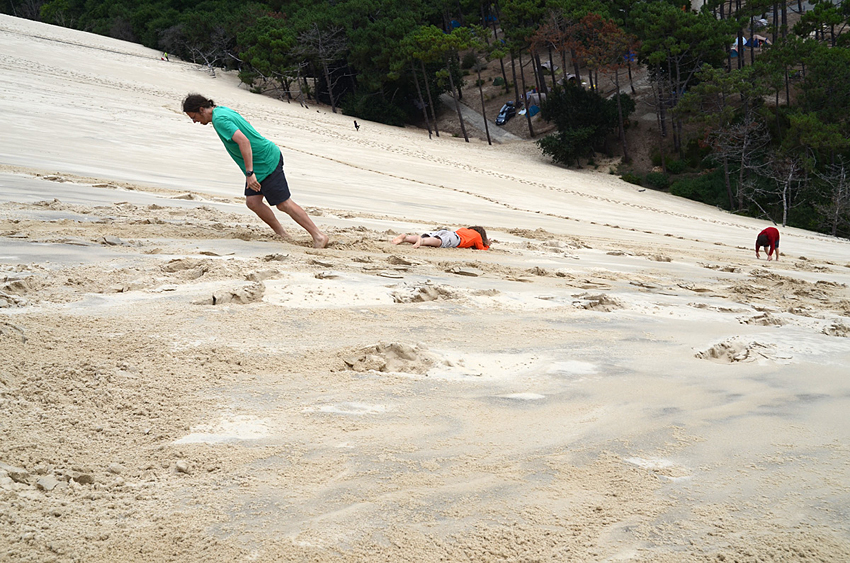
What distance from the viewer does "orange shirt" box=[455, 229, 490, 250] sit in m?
6.24

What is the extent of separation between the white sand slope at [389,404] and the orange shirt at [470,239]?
661 mm

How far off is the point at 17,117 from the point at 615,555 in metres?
12.6

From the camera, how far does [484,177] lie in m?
17.8

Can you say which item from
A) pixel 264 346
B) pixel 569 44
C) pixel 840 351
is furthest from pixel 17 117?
pixel 569 44

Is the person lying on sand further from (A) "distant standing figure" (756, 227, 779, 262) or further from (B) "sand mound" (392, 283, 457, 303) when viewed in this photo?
(A) "distant standing figure" (756, 227, 779, 262)

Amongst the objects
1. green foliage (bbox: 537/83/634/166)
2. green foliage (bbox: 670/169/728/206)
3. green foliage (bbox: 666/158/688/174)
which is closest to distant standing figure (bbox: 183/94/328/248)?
green foliage (bbox: 670/169/728/206)

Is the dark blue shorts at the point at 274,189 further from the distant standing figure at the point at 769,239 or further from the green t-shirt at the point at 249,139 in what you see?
the distant standing figure at the point at 769,239

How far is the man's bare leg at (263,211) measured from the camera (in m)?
5.26

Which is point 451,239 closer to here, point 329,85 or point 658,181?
point 658,181

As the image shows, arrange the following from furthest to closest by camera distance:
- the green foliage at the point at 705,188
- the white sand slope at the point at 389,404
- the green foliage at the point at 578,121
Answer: the green foliage at the point at 578,121
the green foliage at the point at 705,188
the white sand slope at the point at 389,404

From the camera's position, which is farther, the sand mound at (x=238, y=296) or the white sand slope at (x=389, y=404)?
the sand mound at (x=238, y=296)

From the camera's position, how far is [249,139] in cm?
519

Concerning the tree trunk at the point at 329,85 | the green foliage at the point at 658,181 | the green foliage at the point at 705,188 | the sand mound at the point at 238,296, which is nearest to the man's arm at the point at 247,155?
the sand mound at the point at 238,296

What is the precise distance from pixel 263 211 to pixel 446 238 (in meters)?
1.82
